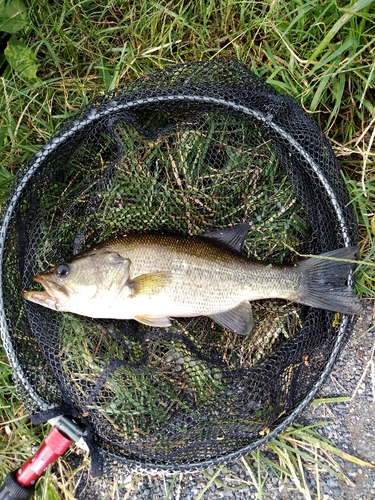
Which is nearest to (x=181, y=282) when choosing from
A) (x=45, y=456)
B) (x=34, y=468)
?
(x=45, y=456)

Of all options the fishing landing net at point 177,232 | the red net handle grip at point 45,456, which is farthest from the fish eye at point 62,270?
the red net handle grip at point 45,456

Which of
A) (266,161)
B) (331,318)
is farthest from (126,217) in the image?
(331,318)

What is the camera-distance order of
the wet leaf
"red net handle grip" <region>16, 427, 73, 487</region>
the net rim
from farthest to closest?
the wet leaf → the net rim → "red net handle grip" <region>16, 427, 73, 487</region>

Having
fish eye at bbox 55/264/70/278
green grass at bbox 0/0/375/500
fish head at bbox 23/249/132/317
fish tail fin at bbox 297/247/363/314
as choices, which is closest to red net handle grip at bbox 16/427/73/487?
green grass at bbox 0/0/375/500

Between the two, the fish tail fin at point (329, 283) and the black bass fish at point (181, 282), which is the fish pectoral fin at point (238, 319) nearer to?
the black bass fish at point (181, 282)

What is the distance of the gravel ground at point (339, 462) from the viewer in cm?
311

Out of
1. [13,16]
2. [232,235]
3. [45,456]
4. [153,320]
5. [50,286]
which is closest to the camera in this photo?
[45,456]

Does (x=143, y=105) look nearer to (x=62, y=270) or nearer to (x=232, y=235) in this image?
(x=232, y=235)

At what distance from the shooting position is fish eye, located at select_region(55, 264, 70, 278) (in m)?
2.83

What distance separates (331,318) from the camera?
296 cm

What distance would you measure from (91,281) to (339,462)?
1.97 m

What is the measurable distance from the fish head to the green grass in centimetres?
90

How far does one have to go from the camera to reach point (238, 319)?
9.64ft

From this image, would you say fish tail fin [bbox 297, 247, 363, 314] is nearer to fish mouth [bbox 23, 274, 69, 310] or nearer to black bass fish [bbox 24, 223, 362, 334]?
black bass fish [bbox 24, 223, 362, 334]
